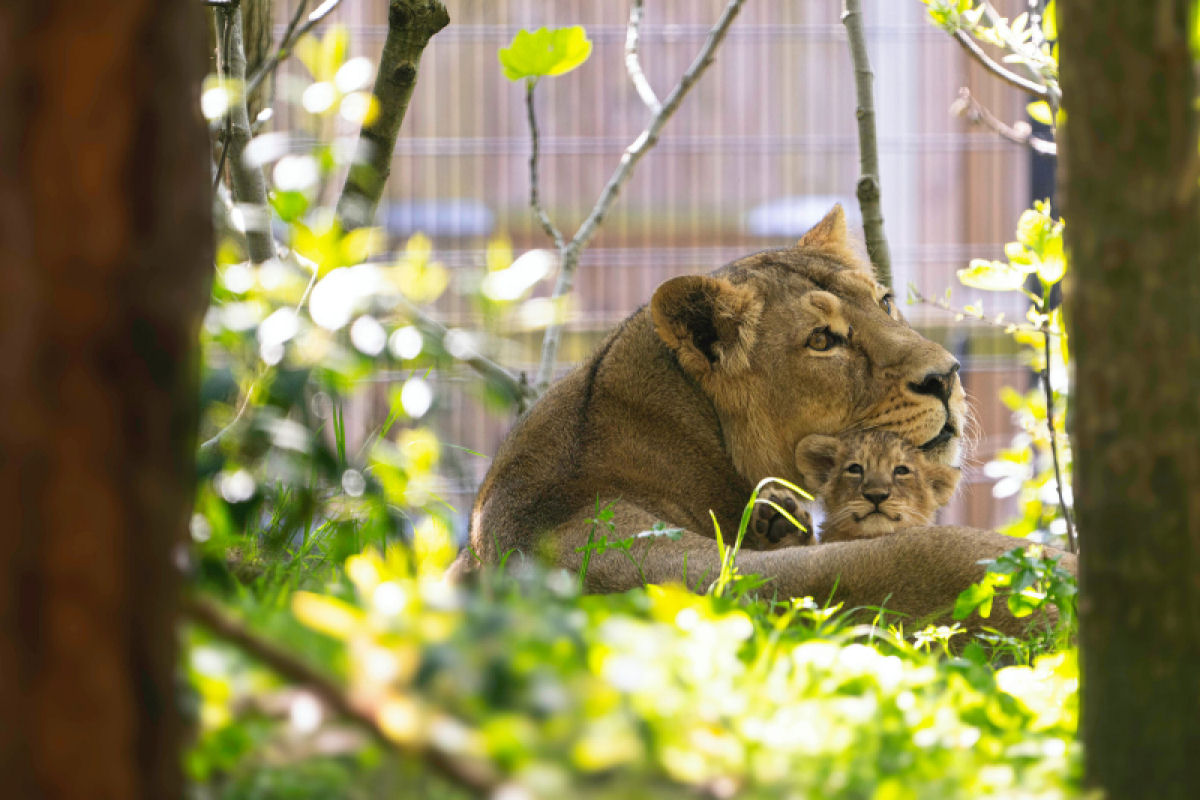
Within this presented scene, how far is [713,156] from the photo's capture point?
8992 millimetres

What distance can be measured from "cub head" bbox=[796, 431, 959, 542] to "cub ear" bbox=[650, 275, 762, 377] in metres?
0.32

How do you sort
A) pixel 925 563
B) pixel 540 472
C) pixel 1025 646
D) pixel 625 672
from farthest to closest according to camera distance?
1. pixel 540 472
2. pixel 925 563
3. pixel 1025 646
4. pixel 625 672

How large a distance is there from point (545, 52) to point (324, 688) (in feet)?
9.83

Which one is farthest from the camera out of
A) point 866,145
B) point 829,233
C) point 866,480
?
point 866,145

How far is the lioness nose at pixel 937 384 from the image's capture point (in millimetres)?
3459

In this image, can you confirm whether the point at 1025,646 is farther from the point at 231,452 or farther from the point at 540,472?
the point at 231,452

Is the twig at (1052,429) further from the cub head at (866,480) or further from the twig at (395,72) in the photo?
the twig at (395,72)

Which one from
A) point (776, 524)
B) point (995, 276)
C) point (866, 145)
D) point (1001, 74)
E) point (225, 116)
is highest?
point (1001, 74)

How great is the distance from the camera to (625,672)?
1120mm

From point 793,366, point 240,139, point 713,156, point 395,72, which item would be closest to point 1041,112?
point 793,366

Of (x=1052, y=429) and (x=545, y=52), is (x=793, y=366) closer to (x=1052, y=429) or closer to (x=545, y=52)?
(x=1052, y=429)

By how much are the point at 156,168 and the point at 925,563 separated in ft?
6.78

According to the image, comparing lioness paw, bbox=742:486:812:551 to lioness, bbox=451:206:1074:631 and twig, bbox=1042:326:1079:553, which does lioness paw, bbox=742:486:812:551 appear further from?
twig, bbox=1042:326:1079:553

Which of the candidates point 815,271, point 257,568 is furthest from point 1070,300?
point 815,271
